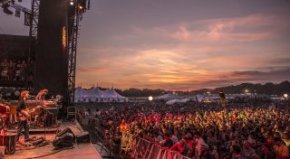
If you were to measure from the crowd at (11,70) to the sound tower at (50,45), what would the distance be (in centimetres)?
307

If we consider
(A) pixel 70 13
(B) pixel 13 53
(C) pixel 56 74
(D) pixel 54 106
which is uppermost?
(A) pixel 70 13

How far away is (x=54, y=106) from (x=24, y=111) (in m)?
4.46

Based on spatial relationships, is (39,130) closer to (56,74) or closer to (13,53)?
(56,74)

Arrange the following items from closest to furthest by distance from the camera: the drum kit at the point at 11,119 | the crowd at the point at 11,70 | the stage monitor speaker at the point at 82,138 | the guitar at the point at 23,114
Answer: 1. the drum kit at the point at 11,119
2. the guitar at the point at 23,114
3. the stage monitor speaker at the point at 82,138
4. the crowd at the point at 11,70

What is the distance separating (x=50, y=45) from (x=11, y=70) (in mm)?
4172

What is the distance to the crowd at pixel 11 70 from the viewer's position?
62.7ft

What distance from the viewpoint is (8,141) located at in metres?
8.16

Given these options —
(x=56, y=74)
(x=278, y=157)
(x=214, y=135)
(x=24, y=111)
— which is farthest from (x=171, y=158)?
(x=56, y=74)

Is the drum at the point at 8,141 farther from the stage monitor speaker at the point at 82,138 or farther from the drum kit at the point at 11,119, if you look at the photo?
the stage monitor speaker at the point at 82,138

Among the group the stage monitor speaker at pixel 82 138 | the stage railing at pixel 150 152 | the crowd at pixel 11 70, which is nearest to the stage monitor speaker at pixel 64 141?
the stage monitor speaker at pixel 82 138

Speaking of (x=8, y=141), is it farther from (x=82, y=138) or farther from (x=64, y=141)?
(x=82, y=138)

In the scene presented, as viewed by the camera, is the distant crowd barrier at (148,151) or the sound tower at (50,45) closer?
the distant crowd barrier at (148,151)

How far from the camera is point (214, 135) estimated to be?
11.4m

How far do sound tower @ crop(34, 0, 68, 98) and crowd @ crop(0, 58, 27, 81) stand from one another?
10.1 ft
